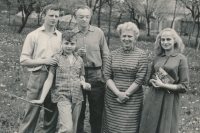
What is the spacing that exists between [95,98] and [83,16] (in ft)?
4.28

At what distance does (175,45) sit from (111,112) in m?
1.30

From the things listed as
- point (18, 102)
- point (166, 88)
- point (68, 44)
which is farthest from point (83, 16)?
point (18, 102)

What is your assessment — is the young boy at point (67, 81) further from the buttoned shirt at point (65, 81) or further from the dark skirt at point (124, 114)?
the dark skirt at point (124, 114)

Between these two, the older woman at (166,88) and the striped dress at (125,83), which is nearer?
the older woman at (166,88)

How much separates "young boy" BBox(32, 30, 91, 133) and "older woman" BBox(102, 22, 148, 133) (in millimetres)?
451

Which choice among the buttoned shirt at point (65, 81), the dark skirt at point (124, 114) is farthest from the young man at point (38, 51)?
the dark skirt at point (124, 114)

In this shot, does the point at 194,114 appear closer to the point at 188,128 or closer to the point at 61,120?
the point at 188,128

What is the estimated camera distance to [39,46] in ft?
13.6

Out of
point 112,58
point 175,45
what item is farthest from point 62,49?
point 175,45

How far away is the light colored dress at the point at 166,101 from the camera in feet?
12.5

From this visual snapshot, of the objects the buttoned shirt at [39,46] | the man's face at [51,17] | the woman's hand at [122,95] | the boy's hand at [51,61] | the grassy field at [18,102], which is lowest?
the grassy field at [18,102]

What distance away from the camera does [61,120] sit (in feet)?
12.3

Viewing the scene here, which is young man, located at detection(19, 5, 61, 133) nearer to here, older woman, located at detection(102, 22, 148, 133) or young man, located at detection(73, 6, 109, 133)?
young man, located at detection(73, 6, 109, 133)

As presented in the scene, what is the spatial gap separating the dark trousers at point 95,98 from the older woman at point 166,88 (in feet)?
2.86
